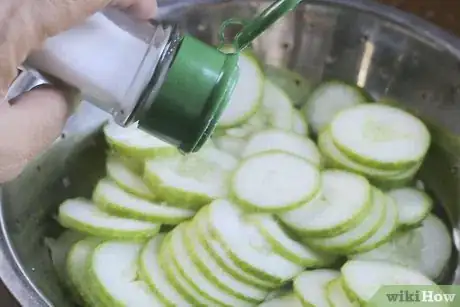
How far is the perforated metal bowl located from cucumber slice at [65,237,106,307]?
0.04 metres

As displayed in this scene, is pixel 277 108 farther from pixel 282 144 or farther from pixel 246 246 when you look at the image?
pixel 246 246

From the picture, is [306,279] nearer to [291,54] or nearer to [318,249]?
[318,249]

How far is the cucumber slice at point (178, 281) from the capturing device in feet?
3.08

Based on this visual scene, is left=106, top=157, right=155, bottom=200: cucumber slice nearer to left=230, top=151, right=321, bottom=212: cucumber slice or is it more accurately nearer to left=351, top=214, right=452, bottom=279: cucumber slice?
left=230, top=151, right=321, bottom=212: cucumber slice

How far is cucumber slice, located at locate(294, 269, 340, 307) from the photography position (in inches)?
36.5

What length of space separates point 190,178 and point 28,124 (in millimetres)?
354

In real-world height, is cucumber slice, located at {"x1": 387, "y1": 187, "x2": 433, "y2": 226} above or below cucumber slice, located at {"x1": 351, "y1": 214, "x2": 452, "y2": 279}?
above

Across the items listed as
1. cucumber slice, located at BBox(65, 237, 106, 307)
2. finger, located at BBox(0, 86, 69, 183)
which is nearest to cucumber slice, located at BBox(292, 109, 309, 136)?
cucumber slice, located at BBox(65, 237, 106, 307)

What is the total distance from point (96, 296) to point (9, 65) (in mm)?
417

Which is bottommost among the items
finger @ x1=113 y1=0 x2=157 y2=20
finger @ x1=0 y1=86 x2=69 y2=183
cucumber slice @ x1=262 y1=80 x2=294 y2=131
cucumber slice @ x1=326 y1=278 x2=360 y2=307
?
cucumber slice @ x1=326 y1=278 x2=360 y2=307

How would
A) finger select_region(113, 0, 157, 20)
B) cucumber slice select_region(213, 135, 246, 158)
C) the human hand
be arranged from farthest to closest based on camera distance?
cucumber slice select_region(213, 135, 246, 158)
finger select_region(113, 0, 157, 20)
the human hand

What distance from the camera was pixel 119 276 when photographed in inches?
38.5

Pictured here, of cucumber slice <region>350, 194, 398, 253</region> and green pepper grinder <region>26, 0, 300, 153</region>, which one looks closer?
green pepper grinder <region>26, 0, 300, 153</region>

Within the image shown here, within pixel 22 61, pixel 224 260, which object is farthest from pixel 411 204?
pixel 22 61
